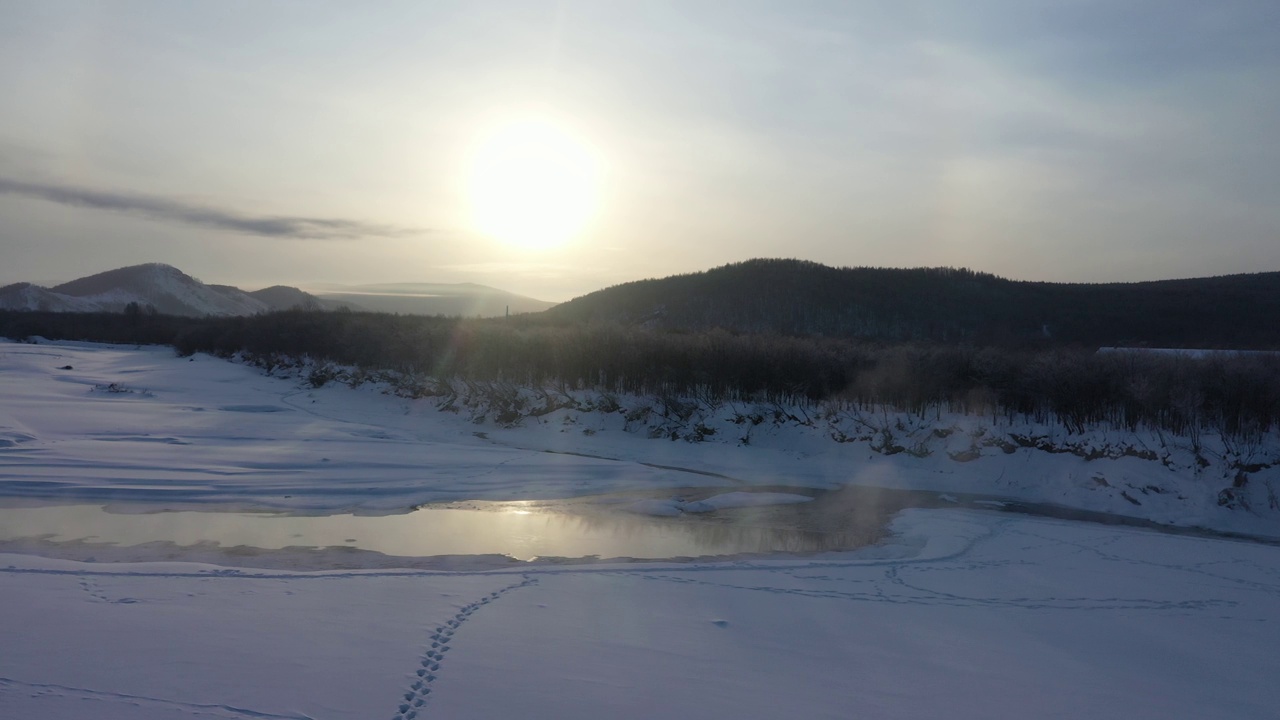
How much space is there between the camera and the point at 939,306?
222 feet

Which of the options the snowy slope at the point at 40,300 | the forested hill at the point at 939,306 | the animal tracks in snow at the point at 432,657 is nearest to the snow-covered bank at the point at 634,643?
the animal tracks in snow at the point at 432,657

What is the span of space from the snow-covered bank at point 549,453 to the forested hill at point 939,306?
3689 cm

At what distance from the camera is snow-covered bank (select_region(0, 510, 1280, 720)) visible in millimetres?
4676

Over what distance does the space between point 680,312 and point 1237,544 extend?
5831 cm

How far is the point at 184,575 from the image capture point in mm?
7242

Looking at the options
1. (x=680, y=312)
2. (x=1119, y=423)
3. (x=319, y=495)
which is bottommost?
(x=319, y=495)

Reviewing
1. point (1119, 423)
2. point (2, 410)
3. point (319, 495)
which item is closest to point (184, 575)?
point (319, 495)

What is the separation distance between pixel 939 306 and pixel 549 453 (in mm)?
56271

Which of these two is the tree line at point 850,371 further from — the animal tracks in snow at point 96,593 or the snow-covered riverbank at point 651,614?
the animal tracks in snow at point 96,593

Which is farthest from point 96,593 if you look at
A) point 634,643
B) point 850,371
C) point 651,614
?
point 850,371

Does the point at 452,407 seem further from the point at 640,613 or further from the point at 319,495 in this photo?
the point at 640,613

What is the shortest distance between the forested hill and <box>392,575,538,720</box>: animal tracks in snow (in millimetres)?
51311

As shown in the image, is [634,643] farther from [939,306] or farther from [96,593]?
→ [939,306]

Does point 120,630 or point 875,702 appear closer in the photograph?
point 875,702
